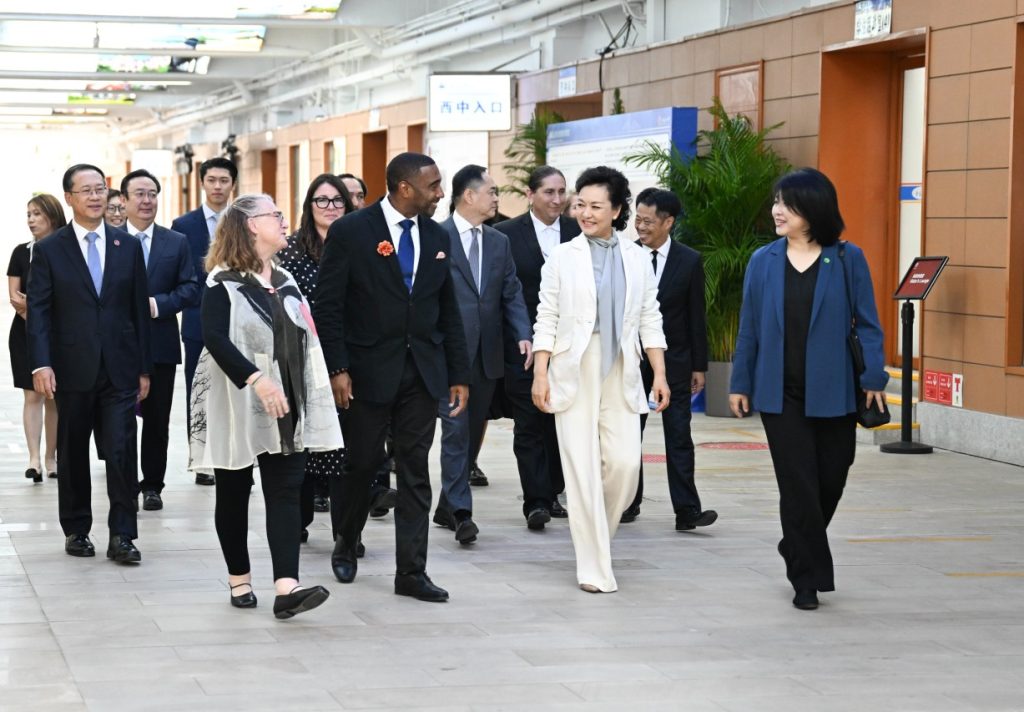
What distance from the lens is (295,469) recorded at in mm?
5430

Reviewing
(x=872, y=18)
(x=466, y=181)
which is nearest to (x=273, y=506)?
(x=466, y=181)

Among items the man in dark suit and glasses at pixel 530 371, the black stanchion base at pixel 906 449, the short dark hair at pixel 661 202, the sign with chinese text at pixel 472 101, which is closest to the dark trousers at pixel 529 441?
the man in dark suit and glasses at pixel 530 371

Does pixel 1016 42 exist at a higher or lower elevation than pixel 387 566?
higher

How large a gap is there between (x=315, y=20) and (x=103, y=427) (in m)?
14.8

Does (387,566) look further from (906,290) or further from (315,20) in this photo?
(315,20)

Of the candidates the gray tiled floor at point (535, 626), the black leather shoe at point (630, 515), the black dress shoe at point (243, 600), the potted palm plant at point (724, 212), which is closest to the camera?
the gray tiled floor at point (535, 626)

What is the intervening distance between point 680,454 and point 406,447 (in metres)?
1.88

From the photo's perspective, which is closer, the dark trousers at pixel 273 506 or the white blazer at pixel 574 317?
the dark trousers at pixel 273 506

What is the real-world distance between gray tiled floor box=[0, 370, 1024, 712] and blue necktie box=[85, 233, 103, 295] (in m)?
1.10

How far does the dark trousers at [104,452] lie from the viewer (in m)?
6.43

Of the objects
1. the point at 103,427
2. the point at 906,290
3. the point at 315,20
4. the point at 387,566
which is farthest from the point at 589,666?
the point at 315,20

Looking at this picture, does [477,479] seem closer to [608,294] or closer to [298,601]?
[608,294]

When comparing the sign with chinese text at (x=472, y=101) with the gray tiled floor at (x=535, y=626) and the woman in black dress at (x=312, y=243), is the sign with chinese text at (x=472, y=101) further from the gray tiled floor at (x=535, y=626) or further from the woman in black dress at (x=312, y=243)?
the woman in black dress at (x=312, y=243)

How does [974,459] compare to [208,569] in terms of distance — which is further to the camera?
[974,459]
